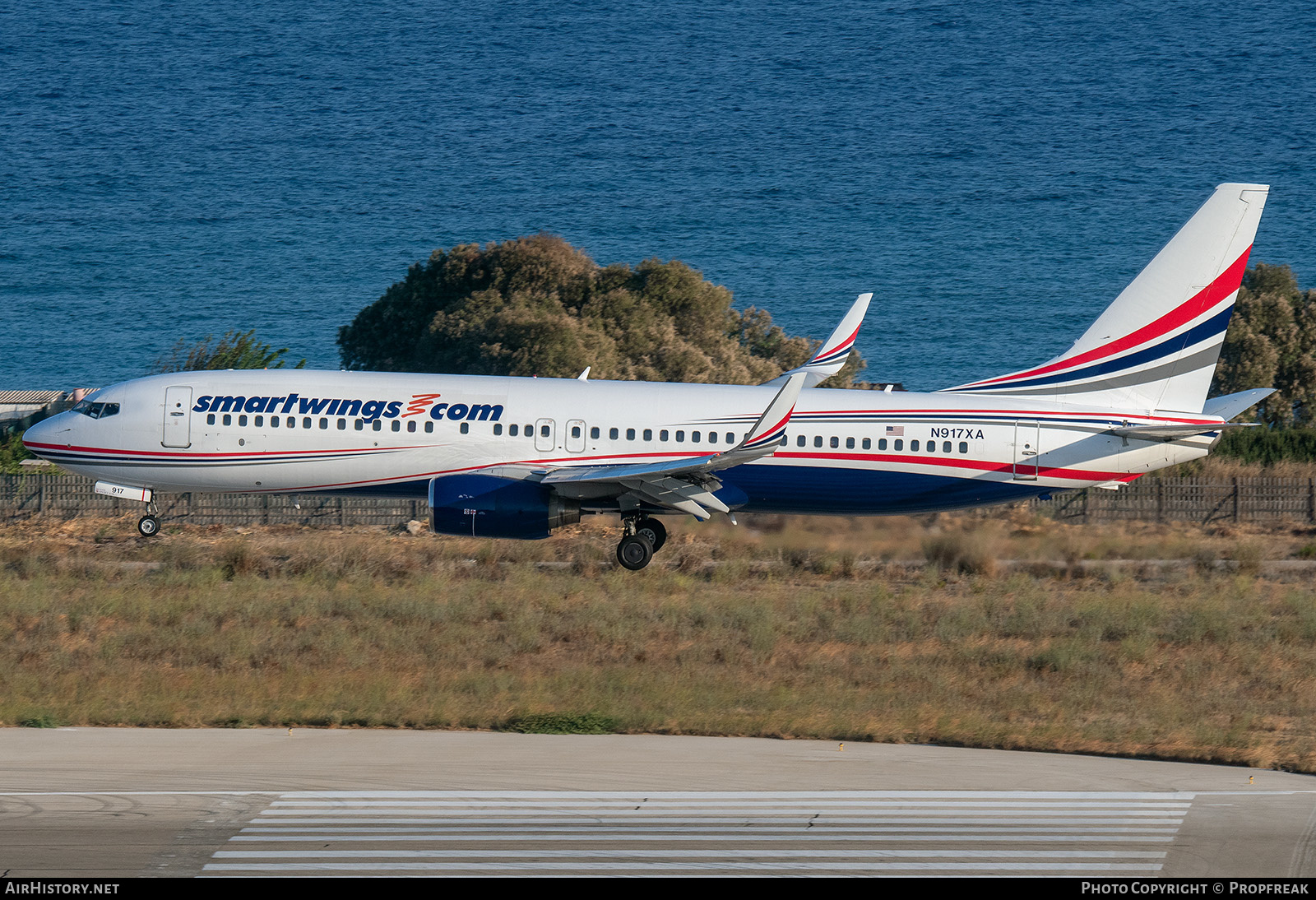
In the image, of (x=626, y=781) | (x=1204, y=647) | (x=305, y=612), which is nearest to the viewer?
(x=626, y=781)

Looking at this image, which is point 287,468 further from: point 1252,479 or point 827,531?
point 1252,479

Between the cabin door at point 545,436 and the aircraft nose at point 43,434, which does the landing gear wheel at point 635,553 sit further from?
the aircraft nose at point 43,434

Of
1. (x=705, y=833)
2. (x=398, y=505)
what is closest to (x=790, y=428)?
(x=705, y=833)

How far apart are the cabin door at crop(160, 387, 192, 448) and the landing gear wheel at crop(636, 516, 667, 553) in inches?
377

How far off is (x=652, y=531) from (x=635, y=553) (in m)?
0.79

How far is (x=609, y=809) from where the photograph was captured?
1297cm

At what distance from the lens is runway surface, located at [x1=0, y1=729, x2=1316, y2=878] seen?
11.3 metres

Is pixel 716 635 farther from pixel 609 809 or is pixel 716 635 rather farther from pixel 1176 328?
pixel 1176 328

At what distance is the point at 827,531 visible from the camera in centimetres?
3078

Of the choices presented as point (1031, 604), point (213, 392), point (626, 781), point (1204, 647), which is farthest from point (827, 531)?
point (626, 781)

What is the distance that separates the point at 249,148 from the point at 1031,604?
189465mm

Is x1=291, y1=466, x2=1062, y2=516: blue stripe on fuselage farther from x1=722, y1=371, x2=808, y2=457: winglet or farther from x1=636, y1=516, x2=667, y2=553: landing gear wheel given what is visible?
x1=722, y1=371, x2=808, y2=457: winglet

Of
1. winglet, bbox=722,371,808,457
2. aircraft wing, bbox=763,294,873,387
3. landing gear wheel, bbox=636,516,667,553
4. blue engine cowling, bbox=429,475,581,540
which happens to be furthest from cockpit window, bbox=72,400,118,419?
aircraft wing, bbox=763,294,873,387
